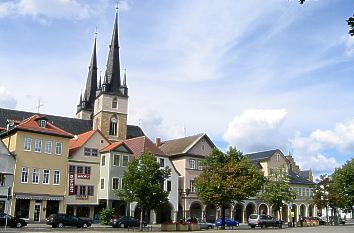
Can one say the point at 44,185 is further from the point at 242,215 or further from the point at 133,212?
the point at 242,215


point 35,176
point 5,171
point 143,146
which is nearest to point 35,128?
point 35,176

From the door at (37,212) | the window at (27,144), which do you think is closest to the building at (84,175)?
the door at (37,212)

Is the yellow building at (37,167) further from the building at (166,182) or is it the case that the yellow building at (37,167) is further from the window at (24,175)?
the building at (166,182)

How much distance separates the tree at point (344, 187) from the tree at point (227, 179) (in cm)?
1972

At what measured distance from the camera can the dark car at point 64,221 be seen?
47.4m

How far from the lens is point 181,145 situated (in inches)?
2977

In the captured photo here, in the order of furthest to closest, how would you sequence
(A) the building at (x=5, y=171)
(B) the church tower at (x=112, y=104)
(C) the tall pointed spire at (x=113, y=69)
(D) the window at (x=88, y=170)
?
(C) the tall pointed spire at (x=113, y=69) < (B) the church tower at (x=112, y=104) < (D) the window at (x=88, y=170) < (A) the building at (x=5, y=171)

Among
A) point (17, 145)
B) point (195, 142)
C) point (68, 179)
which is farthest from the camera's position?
point (195, 142)

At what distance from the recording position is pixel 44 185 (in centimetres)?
5672

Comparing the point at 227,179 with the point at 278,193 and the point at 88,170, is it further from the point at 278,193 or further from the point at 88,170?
the point at 88,170

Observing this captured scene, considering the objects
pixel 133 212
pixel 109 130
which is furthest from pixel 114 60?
pixel 133 212

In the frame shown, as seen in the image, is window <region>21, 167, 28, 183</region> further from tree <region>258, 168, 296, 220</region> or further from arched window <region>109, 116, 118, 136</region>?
arched window <region>109, 116, 118, 136</region>

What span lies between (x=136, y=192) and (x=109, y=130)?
44574 millimetres

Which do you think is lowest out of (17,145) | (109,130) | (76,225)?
(76,225)
